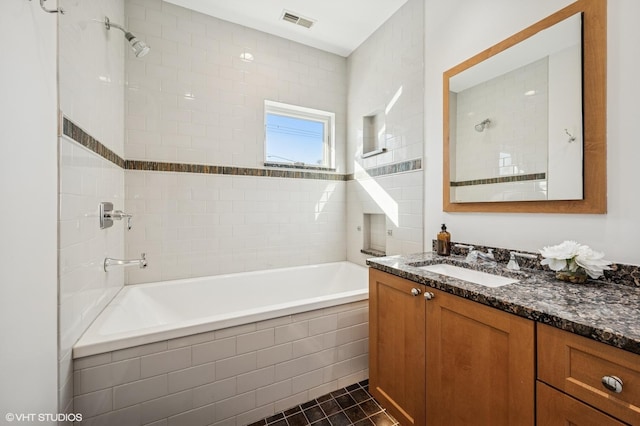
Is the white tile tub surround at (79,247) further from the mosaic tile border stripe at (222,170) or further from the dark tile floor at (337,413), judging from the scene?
the dark tile floor at (337,413)

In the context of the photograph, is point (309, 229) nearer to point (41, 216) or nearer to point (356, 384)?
point (356, 384)

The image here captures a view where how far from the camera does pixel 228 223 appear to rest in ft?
8.14

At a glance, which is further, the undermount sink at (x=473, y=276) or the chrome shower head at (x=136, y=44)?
the chrome shower head at (x=136, y=44)

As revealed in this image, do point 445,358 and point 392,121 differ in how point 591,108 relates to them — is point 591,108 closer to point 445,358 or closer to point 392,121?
point 445,358

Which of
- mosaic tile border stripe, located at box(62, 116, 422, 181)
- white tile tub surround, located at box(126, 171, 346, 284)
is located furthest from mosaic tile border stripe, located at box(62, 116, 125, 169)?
white tile tub surround, located at box(126, 171, 346, 284)

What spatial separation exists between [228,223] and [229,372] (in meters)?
1.32

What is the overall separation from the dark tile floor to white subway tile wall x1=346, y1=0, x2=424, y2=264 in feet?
3.68

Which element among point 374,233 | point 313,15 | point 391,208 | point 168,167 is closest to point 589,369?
point 391,208

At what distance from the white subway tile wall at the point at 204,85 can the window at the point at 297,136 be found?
0.38 ft

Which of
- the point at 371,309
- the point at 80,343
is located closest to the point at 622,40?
the point at 371,309

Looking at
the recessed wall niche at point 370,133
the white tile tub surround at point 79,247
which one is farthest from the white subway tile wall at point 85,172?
the recessed wall niche at point 370,133

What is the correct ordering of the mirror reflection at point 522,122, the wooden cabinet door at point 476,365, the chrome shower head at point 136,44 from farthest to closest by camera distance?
the chrome shower head at point 136,44 → the mirror reflection at point 522,122 → the wooden cabinet door at point 476,365

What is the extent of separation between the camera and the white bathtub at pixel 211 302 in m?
1.33

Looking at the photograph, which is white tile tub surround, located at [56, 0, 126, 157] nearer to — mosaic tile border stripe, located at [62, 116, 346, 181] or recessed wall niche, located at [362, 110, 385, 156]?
mosaic tile border stripe, located at [62, 116, 346, 181]
